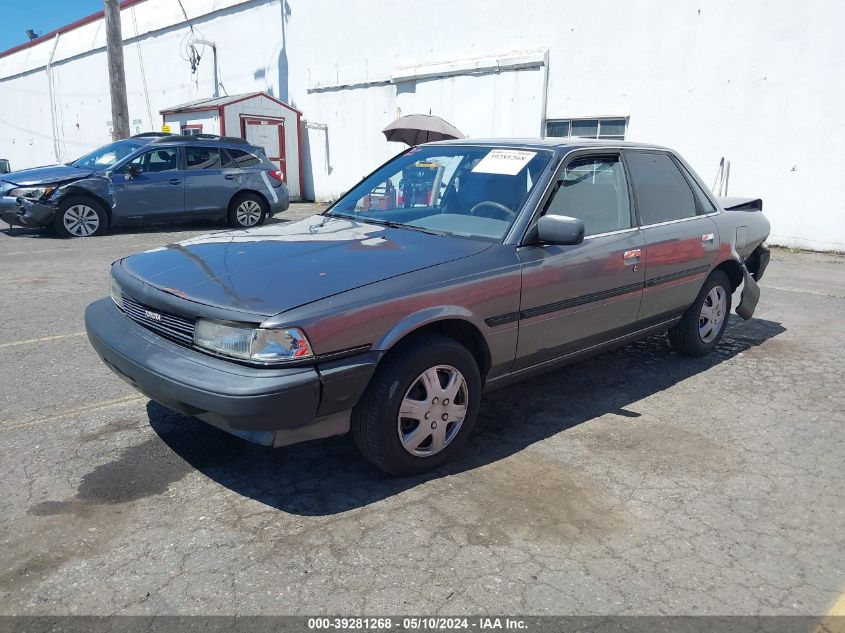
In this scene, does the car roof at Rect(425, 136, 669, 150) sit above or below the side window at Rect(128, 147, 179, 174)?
above

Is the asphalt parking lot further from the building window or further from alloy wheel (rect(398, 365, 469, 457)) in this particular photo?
the building window

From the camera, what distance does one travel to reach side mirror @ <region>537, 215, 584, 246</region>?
11.4 ft

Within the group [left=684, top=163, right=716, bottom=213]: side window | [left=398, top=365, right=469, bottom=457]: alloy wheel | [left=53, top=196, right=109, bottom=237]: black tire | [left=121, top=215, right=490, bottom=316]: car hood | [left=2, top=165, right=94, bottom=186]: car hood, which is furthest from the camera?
[left=53, top=196, right=109, bottom=237]: black tire

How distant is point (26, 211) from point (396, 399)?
949 centimetres

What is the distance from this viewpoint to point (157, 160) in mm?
11227

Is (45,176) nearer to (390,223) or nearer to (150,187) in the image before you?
(150,187)

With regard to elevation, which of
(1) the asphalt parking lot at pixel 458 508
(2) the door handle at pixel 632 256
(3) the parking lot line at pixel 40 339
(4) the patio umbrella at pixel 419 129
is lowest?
(1) the asphalt parking lot at pixel 458 508

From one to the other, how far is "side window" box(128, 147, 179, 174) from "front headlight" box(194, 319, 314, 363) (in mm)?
9353

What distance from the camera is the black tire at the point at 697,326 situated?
5.12 metres

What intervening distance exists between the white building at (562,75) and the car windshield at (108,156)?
671cm

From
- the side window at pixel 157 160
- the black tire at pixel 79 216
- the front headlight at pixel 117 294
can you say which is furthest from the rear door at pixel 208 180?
the front headlight at pixel 117 294

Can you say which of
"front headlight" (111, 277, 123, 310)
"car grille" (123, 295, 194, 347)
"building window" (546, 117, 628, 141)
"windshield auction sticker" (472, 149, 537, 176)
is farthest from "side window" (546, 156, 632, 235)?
"building window" (546, 117, 628, 141)

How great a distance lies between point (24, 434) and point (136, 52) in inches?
981

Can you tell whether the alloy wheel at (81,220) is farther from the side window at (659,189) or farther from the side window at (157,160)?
the side window at (659,189)
